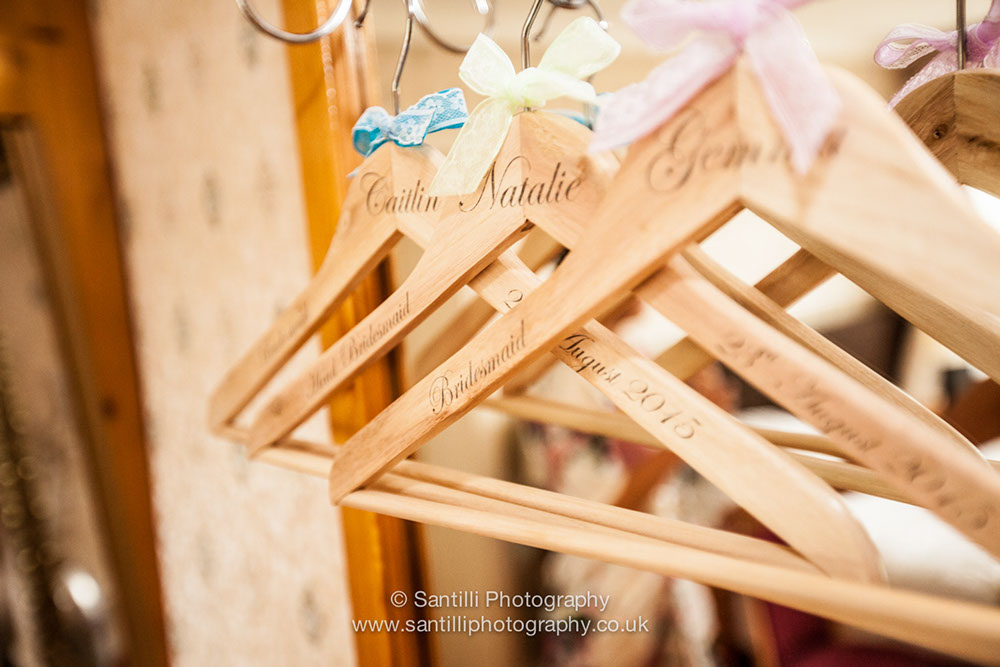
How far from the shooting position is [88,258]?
0.90 metres

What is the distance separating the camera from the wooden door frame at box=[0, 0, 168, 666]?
2.79 ft

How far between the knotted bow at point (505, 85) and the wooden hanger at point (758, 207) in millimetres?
76

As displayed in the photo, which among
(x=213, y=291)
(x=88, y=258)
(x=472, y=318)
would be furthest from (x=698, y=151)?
(x=88, y=258)

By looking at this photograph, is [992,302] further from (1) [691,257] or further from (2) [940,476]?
(1) [691,257]

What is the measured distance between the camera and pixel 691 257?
43 centimetres

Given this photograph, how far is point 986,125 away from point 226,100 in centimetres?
77

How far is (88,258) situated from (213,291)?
0.81 ft

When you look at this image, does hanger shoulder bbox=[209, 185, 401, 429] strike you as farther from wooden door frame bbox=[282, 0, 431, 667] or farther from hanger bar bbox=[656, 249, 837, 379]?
hanger bar bbox=[656, 249, 837, 379]

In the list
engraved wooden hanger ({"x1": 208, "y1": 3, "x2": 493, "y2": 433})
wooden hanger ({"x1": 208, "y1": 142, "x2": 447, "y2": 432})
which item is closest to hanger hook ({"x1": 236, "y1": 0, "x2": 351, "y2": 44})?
engraved wooden hanger ({"x1": 208, "y1": 3, "x2": 493, "y2": 433})

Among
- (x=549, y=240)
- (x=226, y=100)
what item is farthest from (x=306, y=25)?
(x=549, y=240)

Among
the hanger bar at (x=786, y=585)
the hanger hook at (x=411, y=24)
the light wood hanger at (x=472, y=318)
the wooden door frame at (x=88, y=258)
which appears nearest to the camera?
the hanger bar at (x=786, y=585)

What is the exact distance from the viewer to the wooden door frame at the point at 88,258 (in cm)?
85

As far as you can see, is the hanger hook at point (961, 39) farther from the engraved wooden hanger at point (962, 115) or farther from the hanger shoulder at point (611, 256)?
the hanger shoulder at point (611, 256)

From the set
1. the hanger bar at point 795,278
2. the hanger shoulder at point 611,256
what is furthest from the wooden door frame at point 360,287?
the hanger bar at point 795,278
